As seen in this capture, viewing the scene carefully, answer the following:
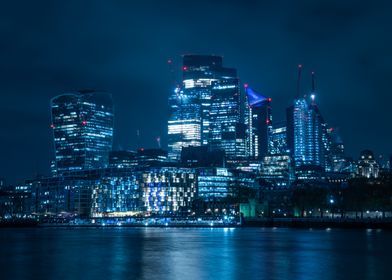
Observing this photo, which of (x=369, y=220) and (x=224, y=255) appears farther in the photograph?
(x=369, y=220)

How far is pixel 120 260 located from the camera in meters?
86.4

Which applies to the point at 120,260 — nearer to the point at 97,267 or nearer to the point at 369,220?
the point at 97,267

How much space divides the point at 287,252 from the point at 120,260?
2511 cm

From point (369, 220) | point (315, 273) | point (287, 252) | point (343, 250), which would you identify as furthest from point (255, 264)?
point (369, 220)

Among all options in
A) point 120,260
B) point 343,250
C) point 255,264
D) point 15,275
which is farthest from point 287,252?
point 15,275

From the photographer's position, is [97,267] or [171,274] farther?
[97,267]

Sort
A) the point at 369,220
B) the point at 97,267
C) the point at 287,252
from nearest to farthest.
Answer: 1. the point at 97,267
2. the point at 287,252
3. the point at 369,220

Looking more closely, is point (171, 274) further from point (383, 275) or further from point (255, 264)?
point (383, 275)

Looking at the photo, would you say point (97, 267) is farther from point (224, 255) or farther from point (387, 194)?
point (387, 194)

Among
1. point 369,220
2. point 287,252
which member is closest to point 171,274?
point 287,252

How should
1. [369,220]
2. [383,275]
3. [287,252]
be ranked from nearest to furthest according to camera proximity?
[383,275] → [287,252] → [369,220]

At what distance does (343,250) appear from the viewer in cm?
9812

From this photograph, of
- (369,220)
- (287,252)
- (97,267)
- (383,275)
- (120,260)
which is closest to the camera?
(383,275)

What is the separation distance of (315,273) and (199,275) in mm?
12528
